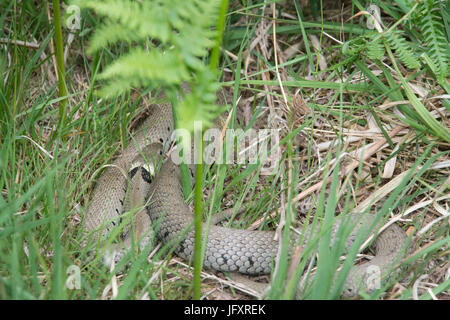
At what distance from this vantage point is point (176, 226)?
11.2 ft

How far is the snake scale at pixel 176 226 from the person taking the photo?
10.3 ft

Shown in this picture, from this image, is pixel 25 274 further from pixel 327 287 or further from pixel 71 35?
pixel 71 35

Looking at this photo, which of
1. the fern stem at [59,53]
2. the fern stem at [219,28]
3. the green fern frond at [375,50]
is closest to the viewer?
the fern stem at [219,28]

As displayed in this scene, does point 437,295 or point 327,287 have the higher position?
point 327,287

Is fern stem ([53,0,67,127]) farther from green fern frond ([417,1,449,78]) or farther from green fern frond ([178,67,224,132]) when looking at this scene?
green fern frond ([417,1,449,78])

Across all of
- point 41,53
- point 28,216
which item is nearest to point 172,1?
point 28,216

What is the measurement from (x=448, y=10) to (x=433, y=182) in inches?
51.5

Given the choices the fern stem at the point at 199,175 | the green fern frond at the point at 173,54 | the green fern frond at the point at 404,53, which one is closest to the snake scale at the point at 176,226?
the fern stem at the point at 199,175

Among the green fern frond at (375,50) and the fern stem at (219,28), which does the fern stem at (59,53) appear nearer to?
the fern stem at (219,28)

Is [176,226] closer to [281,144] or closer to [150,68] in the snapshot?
[281,144]

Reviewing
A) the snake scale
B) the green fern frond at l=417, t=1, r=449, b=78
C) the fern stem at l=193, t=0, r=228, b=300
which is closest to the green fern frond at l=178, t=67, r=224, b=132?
the fern stem at l=193, t=0, r=228, b=300

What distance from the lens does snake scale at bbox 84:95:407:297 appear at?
314cm

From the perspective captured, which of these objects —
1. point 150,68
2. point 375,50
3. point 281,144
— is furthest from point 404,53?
point 150,68
